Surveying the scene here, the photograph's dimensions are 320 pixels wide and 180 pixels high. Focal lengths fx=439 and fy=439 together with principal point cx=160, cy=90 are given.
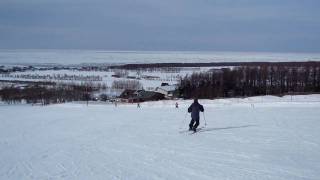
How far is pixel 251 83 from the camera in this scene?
75750 mm

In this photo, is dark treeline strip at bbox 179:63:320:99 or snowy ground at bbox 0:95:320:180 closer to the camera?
snowy ground at bbox 0:95:320:180

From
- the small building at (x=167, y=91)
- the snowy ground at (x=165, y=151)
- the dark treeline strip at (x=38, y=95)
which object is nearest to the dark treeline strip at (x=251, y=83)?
the small building at (x=167, y=91)

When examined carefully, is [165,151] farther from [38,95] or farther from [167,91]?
[38,95]

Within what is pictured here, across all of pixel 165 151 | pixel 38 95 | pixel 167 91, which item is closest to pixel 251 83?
pixel 167 91

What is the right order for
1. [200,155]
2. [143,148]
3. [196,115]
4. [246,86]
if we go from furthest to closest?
[246,86], [196,115], [143,148], [200,155]

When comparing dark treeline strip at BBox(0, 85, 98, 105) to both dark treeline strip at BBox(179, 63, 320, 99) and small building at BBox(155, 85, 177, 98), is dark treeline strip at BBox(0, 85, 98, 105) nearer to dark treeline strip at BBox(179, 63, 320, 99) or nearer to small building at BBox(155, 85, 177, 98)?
small building at BBox(155, 85, 177, 98)

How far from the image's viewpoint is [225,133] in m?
16.2

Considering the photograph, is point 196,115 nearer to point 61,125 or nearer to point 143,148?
point 143,148

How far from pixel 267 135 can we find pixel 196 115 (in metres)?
2.82

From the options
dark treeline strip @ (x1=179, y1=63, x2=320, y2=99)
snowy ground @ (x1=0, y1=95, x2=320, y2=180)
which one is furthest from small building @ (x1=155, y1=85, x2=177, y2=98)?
snowy ground @ (x1=0, y1=95, x2=320, y2=180)

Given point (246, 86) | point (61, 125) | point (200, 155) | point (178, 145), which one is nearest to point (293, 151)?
point (200, 155)

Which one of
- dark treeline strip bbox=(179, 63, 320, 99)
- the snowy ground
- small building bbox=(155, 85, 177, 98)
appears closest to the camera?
the snowy ground

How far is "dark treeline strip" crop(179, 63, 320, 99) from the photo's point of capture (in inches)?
2717

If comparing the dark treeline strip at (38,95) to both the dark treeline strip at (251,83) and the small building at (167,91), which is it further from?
the dark treeline strip at (251,83)
